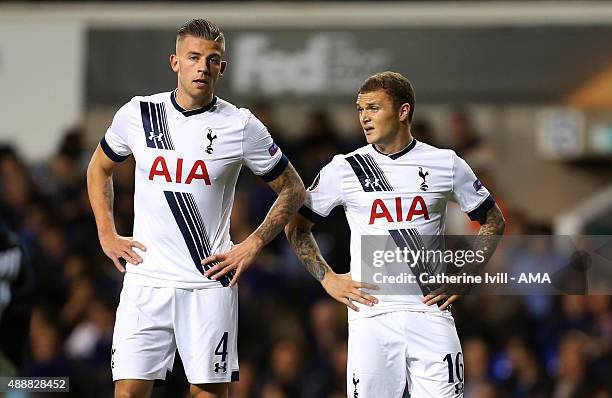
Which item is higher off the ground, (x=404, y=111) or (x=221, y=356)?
(x=404, y=111)

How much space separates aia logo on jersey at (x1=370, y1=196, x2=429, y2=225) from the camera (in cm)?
722

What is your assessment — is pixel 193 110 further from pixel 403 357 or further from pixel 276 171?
pixel 403 357

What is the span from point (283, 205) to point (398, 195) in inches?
23.8

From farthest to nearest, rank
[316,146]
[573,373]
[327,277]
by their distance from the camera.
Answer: [316,146]
[573,373]
[327,277]

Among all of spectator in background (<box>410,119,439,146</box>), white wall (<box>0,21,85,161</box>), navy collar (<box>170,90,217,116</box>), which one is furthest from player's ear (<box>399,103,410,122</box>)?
white wall (<box>0,21,85,161</box>)

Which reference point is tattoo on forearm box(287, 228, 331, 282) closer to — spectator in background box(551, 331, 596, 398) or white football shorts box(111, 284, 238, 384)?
white football shorts box(111, 284, 238, 384)

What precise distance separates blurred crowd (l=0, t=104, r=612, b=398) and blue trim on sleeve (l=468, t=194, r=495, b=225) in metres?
3.11

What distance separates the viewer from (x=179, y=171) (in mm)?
7070

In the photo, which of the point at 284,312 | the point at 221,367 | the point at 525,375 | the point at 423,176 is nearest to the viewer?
the point at 221,367

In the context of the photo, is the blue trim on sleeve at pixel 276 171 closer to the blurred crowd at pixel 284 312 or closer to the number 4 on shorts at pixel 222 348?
the number 4 on shorts at pixel 222 348

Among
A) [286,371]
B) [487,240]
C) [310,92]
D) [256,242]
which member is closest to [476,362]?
[286,371]

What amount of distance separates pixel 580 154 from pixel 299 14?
11.3 ft

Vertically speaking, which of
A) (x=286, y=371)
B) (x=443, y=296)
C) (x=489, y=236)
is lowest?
(x=286, y=371)

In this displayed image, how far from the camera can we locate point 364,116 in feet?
23.7
